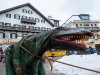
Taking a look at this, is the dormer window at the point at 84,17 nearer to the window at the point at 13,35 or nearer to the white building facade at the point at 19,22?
the white building facade at the point at 19,22

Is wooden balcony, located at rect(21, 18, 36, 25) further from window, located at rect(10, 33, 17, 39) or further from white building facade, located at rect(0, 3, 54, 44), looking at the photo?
window, located at rect(10, 33, 17, 39)

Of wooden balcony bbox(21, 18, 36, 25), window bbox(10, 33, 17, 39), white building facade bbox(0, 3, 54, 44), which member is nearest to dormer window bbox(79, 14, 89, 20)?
white building facade bbox(0, 3, 54, 44)

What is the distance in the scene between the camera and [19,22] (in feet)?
137

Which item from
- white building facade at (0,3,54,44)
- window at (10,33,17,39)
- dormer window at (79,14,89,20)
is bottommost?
window at (10,33,17,39)

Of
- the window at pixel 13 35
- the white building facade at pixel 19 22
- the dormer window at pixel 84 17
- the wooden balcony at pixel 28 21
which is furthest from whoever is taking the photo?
the dormer window at pixel 84 17

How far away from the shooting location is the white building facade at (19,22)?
124ft

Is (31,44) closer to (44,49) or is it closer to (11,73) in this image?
(44,49)

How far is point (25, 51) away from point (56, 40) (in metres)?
0.92

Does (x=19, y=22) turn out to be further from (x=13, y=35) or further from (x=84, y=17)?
(x=84, y=17)

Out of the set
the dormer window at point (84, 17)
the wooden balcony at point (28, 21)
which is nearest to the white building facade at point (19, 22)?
the wooden balcony at point (28, 21)

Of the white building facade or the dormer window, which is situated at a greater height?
the dormer window

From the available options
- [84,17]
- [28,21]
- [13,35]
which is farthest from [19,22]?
[84,17]

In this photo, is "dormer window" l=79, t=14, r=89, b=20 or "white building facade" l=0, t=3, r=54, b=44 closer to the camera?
"white building facade" l=0, t=3, r=54, b=44

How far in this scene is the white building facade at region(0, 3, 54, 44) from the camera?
37906 millimetres
